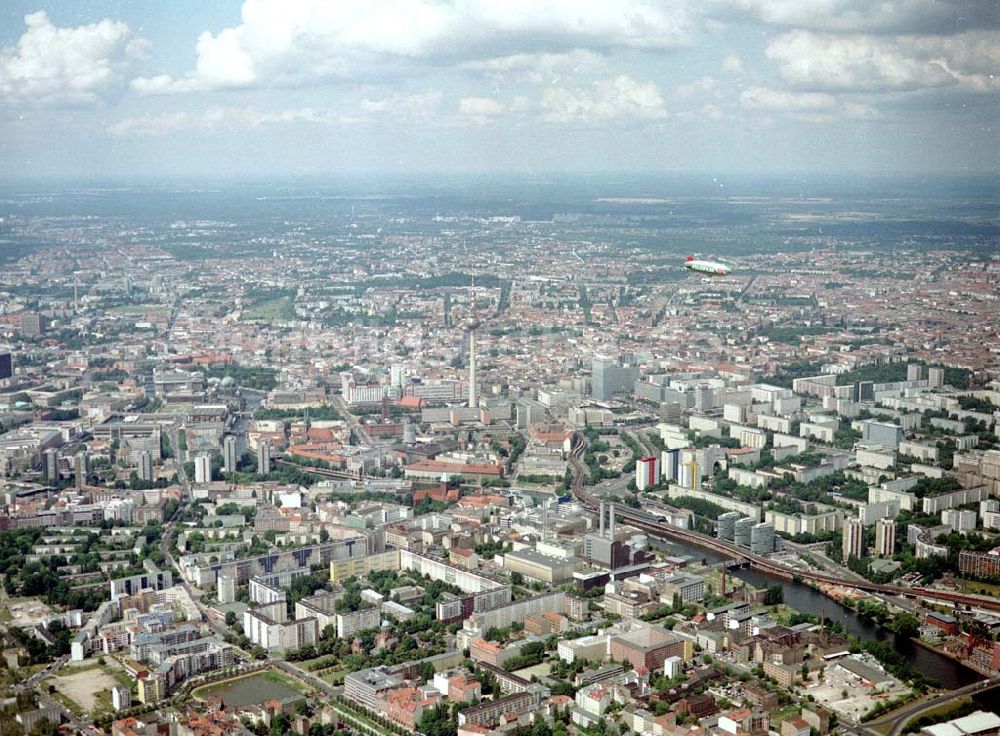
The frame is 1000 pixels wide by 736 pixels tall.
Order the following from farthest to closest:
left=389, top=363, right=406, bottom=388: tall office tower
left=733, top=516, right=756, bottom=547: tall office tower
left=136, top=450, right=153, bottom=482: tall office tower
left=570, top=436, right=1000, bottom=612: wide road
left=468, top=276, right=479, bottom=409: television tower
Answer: left=389, top=363, right=406, bottom=388: tall office tower
left=468, top=276, right=479, bottom=409: television tower
left=136, top=450, right=153, bottom=482: tall office tower
left=733, top=516, right=756, bottom=547: tall office tower
left=570, top=436, right=1000, bottom=612: wide road

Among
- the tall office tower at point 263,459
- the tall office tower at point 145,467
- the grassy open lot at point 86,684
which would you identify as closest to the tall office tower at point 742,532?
the tall office tower at point 263,459

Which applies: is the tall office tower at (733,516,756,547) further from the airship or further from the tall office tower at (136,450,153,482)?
the airship

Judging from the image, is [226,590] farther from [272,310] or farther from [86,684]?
[272,310]

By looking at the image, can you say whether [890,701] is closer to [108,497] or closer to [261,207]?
[108,497]

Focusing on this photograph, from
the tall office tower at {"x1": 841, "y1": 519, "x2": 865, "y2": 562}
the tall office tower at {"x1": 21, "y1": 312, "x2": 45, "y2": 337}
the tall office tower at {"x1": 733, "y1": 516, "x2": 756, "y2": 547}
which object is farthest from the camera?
the tall office tower at {"x1": 21, "y1": 312, "x2": 45, "y2": 337}

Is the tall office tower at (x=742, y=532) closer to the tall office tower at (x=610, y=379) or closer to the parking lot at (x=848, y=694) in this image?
the parking lot at (x=848, y=694)

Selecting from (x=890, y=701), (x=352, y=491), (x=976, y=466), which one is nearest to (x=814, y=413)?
(x=976, y=466)

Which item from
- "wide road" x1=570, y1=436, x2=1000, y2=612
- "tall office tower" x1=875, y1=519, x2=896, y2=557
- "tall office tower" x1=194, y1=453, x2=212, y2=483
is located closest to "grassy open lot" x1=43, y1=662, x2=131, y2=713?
"tall office tower" x1=194, y1=453, x2=212, y2=483
